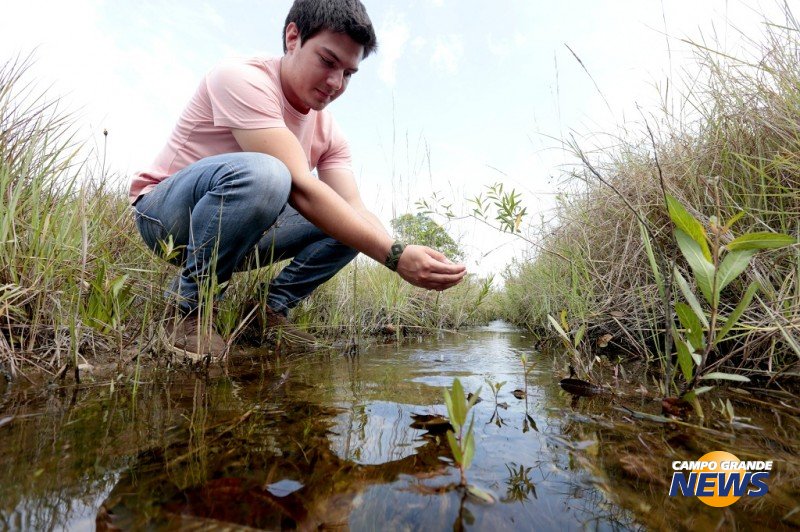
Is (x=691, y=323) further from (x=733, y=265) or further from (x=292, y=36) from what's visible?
(x=292, y=36)

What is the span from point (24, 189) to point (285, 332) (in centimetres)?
131

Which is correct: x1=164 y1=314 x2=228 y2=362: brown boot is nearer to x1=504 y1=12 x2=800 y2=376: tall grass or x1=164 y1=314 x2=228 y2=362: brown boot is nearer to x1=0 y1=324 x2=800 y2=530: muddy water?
x1=0 y1=324 x2=800 y2=530: muddy water

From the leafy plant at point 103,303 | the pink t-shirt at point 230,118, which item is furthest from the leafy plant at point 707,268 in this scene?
the leafy plant at point 103,303

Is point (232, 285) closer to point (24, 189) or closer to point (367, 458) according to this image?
point (24, 189)

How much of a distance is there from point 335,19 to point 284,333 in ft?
5.27

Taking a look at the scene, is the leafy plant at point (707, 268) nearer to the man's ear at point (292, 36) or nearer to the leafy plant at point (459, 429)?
the leafy plant at point (459, 429)

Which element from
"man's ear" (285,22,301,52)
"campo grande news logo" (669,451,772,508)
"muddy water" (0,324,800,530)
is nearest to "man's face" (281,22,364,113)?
"man's ear" (285,22,301,52)

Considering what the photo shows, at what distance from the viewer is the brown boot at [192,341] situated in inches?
58.2

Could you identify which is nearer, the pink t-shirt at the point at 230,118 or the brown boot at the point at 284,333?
the pink t-shirt at the point at 230,118

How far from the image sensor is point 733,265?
3.01 feet

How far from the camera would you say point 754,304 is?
136 cm

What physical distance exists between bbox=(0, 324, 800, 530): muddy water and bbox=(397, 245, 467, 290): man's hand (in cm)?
51

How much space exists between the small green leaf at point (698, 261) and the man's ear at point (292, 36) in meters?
1.84

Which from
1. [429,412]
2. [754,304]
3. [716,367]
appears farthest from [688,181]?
[429,412]
